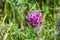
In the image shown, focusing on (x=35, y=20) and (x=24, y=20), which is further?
(x=24, y=20)

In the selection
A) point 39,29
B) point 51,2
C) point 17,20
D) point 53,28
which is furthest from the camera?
point 51,2

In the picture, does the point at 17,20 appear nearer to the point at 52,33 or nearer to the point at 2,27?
the point at 2,27

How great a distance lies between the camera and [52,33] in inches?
61.8

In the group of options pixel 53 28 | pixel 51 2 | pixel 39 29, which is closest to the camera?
pixel 39 29

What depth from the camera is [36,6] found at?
72.0 inches

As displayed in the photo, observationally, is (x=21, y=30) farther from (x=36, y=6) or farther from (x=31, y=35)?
(x=36, y=6)

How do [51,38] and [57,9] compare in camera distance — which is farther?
[57,9]

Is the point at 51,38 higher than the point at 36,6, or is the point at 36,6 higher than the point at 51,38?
the point at 36,6

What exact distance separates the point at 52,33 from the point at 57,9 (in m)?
0.29

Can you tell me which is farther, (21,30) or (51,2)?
(51,2)

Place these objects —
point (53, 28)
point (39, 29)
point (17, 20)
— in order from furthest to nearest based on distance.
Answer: point (17, 20), point (53, 28), point (39, 29)

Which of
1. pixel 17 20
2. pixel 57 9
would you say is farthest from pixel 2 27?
pixel 57 9

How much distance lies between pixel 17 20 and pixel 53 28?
0.28 meters

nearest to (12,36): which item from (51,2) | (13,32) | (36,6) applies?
(13,32)
